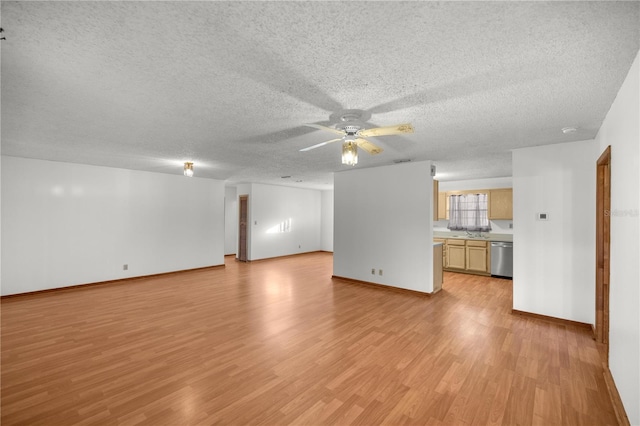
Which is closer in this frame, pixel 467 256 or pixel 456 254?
pixel 467 256

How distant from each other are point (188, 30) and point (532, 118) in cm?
326

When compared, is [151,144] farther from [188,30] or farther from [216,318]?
[188,30]

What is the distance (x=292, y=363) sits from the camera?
2.81m

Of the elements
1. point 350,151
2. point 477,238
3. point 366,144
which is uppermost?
point 366,144

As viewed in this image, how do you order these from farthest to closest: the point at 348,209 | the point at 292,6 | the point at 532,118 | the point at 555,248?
the point at 348,209 → the point at 555,248 → the point at 532,118 → the point at 292,6

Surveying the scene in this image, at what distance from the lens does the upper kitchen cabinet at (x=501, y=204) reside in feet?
23.1

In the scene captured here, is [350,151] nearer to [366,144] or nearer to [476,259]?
[366,144]

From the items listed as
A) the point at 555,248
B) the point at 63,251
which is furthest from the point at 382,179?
the point at 63,251

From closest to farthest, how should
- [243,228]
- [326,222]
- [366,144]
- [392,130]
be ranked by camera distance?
1. [392,130]
2. [366,144]
3. [243,228]
4. [326,222]

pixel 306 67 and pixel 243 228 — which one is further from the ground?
pixel 306 67

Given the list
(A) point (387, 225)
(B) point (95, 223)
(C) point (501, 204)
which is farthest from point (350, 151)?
(C) point (501, 204)

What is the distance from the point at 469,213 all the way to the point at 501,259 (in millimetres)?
1638

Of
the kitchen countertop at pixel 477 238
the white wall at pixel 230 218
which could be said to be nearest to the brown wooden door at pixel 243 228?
the white wall at pixel 230 218

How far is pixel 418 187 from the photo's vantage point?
17.4ft
